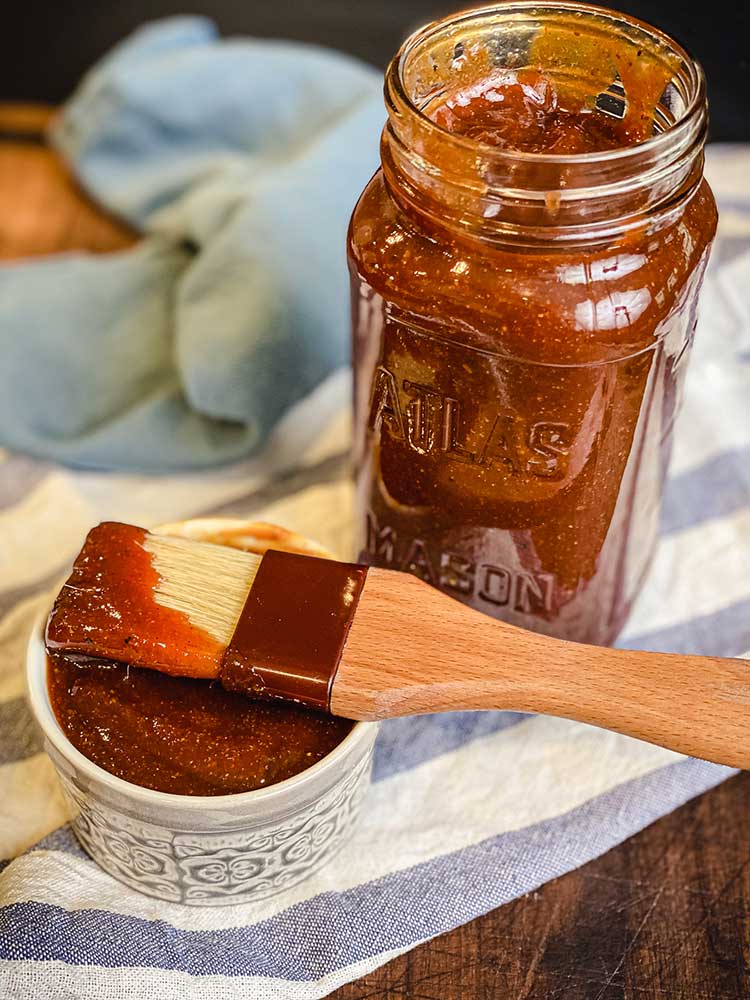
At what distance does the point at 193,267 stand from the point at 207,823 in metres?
0.53

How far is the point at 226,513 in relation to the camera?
2.97 ft

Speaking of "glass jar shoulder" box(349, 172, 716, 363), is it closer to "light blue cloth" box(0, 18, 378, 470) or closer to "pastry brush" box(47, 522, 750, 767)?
"pastry brush" box(47, 522, 750, 767)

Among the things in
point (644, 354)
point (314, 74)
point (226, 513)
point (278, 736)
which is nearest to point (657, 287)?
point (644, 354)

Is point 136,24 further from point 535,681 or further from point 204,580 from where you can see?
point 535,681

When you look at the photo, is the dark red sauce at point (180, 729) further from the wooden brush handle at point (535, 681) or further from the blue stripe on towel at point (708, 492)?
the blue stripe on towel at point (708, 492)

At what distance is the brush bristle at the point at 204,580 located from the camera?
0.63m

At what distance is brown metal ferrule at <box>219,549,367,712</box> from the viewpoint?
0.61 metres

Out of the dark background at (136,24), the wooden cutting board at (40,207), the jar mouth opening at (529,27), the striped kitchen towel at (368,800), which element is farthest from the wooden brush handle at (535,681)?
the dark background at (136,24)

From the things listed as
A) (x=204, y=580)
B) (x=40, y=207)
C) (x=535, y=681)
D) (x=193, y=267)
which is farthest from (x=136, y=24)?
(x=535, y=681)

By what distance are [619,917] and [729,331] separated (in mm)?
554

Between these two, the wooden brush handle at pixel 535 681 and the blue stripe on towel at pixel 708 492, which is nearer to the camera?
the wooden brush handle at pixel 535 681

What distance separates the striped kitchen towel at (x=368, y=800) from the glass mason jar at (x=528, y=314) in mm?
98

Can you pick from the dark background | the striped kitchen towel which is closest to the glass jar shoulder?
the striped kitchen towel

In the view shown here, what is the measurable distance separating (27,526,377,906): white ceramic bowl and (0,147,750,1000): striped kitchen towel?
22 millimetres
